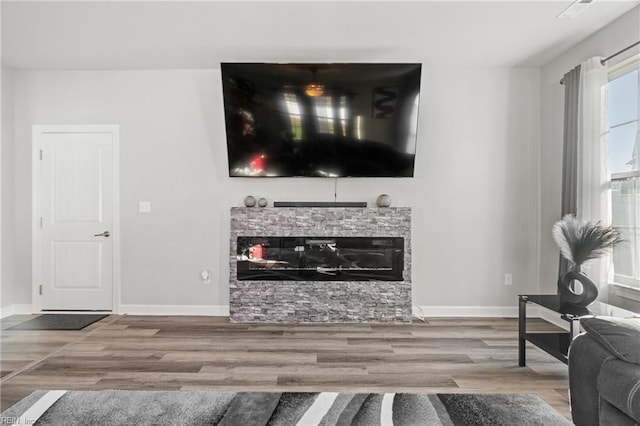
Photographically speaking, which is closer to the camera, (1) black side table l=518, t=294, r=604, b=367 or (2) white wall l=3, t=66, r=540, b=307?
(1) black side table l=518, t=294, r=604, b=367

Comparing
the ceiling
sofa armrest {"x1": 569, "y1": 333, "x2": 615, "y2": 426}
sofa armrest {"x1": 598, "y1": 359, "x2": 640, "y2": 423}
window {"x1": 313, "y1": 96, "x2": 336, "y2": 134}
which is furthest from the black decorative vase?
window {"x1": 313, "y1": 96, "x2": 336, "y2": 134}

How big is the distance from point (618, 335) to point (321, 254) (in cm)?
274

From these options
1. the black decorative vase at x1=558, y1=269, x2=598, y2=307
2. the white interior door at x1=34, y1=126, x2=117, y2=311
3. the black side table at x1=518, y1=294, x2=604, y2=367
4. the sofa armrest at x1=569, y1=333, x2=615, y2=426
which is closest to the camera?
the sofa armrest at x1=569, y1=333, x2=615, y2=426

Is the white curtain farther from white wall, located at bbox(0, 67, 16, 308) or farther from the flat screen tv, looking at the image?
white wall, located at bbox(0, 67, 16, 308)

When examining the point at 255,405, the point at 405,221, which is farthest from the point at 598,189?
the point at 255,405

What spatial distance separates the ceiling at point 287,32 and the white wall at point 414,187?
33 centimetres

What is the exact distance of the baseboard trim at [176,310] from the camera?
430cm

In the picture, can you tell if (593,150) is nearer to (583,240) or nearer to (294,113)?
(583,240)

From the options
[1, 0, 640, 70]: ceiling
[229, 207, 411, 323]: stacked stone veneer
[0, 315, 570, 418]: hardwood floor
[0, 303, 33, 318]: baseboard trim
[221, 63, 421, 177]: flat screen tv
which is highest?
[1, 0, 640, 70]: ceiling

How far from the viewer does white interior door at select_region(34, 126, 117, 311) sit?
172 inches

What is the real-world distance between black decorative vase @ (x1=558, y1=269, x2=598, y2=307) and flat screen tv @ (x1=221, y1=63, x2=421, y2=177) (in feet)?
5.91

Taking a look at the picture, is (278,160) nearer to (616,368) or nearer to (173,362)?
(173,362)

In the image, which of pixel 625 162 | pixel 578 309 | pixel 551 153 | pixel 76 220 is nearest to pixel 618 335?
pixel 578 309

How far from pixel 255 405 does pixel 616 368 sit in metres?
1.84
